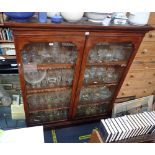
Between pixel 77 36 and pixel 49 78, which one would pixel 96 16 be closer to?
pixel 77 36

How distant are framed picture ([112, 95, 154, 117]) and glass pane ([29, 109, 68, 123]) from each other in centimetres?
73

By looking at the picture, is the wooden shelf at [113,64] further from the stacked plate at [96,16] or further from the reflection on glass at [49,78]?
the stacked plate at [96,16]

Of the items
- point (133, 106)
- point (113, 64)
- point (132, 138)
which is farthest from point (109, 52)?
point (133, 106)

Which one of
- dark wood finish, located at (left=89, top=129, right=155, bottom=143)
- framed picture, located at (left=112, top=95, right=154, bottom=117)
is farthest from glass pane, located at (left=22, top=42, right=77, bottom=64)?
framed picture, located at (left=112, top=95, right=154, bottom=117)

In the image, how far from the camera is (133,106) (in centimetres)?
278

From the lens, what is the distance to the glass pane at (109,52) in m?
Answer: 2.02

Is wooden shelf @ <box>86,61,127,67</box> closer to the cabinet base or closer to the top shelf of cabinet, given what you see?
the top shelf of cabinet

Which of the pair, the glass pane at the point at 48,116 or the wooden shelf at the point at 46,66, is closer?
the wooden shelf at the point at 46,66

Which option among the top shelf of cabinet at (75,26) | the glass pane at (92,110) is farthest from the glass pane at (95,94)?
the top shelf of cabinet at (75,26)

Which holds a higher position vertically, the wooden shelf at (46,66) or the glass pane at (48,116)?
the wooden shelf at (46,66)

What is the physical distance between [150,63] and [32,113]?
1.63 meters

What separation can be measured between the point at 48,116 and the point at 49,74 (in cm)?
→ 71

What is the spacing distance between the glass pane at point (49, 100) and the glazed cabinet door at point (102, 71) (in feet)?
0.47

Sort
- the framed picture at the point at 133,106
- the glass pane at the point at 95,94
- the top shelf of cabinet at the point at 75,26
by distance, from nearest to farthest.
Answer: the top shelf of cabinet at the point at 75,26, the glass pane at the point at 95,94, the framed picture at the point at 133,106
